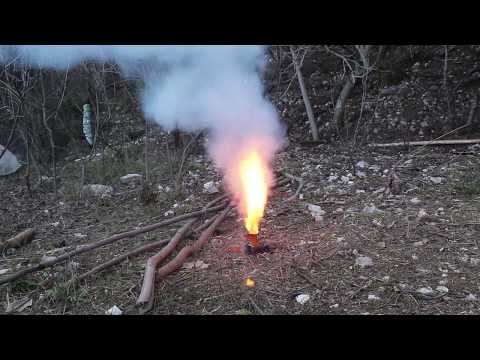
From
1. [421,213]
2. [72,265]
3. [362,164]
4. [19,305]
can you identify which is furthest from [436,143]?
[19,305]

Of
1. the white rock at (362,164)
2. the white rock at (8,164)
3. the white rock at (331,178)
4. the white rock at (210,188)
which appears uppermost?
the white rock at (8,164)

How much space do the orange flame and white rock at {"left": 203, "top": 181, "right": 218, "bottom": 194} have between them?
0.41 metres

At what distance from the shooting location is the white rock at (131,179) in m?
6.24

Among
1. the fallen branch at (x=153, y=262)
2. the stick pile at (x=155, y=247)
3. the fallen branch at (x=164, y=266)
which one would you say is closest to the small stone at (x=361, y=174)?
the stick pile at (x=155, y=247)

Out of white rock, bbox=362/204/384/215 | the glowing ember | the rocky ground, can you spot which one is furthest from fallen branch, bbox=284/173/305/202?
the glowing ember

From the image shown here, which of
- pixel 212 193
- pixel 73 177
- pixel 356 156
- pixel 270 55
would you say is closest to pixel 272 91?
pixel 270 55

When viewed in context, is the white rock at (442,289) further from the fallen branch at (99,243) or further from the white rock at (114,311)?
the fallen branch at (99,243)

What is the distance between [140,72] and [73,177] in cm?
253

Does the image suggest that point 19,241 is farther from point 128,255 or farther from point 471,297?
point 471,297

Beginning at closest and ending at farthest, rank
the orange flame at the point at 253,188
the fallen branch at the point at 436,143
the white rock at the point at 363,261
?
the white rock at the point at 363,261 < the orange flame at the point at 253,188 < the fallen branch at the point at 436,143

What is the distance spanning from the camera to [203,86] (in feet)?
16.4

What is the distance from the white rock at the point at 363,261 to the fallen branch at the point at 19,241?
11.7 ft

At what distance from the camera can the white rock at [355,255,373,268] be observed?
304 centimetres

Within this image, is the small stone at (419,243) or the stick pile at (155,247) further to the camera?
the small stone at (419,243)
